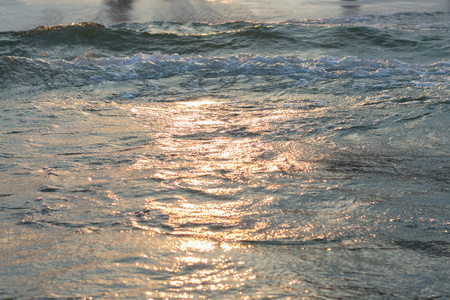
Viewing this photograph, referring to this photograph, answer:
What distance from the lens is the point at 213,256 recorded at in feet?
4.43

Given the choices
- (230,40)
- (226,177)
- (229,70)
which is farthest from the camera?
(230,40)

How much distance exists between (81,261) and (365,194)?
1289mm

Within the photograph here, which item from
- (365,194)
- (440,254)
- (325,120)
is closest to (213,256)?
(440,254)

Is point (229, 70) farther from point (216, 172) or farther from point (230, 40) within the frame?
point (216, 172)

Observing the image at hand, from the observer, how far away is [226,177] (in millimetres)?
2117

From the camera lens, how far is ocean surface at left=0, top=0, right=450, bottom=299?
4.14ft

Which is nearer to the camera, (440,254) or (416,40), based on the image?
(440,254)

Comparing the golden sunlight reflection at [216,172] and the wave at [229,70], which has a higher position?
the wave at [229,70]

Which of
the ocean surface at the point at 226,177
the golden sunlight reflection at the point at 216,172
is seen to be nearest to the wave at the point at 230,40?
the ocean surface at the point at 226,177

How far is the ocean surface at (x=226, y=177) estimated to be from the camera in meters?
1.26

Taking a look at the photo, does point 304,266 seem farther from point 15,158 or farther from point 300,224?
point 15,158

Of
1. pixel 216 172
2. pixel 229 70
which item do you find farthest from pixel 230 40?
pixel 216 172

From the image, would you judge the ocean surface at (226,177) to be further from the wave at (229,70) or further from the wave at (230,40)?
the wave at (230,40)

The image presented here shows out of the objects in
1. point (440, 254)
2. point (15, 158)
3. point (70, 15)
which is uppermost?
point (70, 15)
